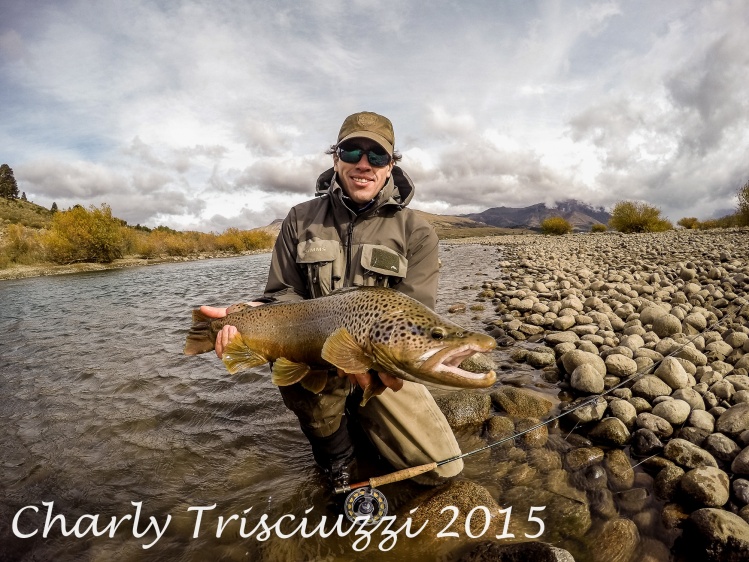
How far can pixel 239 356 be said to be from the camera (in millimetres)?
3010

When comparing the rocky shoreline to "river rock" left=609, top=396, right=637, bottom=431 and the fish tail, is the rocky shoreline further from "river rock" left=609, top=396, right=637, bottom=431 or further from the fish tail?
the fish tail

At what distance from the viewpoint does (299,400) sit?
3.21 m

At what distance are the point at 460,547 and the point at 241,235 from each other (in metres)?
95.4

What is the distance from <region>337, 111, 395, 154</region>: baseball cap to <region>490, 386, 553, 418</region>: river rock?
323 cm

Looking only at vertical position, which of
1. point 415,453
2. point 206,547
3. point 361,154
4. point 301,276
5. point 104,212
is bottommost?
point 206,547

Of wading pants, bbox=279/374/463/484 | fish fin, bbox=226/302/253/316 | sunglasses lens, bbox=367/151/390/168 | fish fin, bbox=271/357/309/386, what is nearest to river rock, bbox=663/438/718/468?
wading pants, bbox=279/374/463/484

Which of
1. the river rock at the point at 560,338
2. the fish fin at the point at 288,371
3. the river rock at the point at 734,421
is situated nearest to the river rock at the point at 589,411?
the river rock at the point at 734,421

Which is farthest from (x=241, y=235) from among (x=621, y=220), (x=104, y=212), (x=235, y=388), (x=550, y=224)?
(x=235, y=388)

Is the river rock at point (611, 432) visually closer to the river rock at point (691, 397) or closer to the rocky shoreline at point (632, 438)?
the rocky shoreline at point (632, 438)

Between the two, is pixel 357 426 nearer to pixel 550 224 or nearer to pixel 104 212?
pixel 104 212

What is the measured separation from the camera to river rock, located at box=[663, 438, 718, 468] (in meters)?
3.25

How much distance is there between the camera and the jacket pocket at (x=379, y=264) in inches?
132

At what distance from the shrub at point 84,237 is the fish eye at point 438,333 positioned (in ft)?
198

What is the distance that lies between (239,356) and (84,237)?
59536 millimetres
